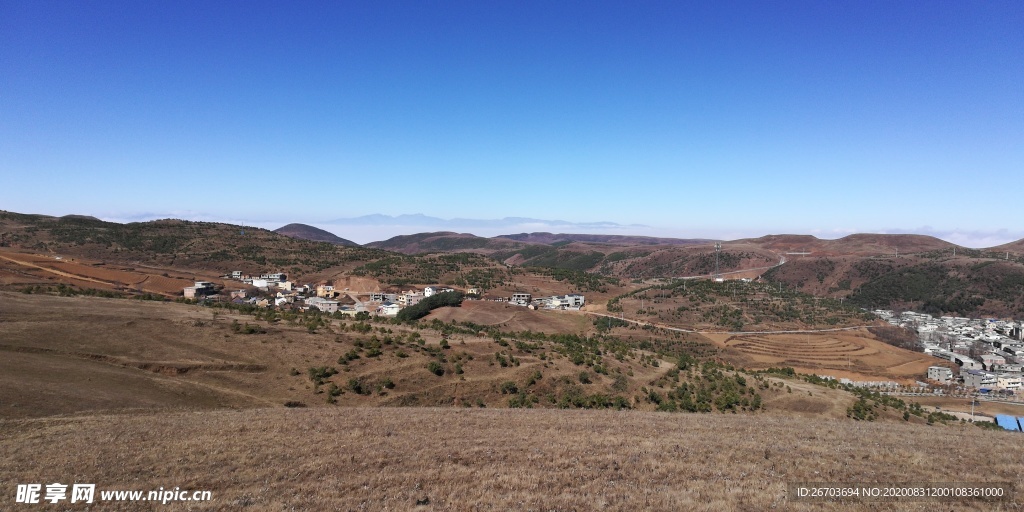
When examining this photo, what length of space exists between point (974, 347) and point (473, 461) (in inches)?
3462

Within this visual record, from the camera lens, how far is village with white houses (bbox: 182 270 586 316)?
62.7 meters

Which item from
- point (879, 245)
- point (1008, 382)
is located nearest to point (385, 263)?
point (1008, 382)

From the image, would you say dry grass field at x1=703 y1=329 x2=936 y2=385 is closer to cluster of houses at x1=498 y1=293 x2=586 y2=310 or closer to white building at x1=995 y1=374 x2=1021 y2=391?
white building at x1=995 y1=374 x2=1021 y2=391

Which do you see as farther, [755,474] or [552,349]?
[552,349]

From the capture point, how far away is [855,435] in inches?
673

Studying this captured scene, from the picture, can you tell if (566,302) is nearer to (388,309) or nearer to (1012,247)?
(388,309)

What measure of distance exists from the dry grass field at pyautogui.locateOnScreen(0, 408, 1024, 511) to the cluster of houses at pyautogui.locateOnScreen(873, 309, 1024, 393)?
51825 mm

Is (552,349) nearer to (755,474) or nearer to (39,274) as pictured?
(755,474)

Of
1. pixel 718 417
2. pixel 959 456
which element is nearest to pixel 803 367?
pixel 718 417

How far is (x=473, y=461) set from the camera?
40.4 ft

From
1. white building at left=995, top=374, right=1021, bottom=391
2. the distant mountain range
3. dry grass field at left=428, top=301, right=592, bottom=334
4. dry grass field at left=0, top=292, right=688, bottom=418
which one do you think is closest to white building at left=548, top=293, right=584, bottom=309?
dry grass field at left=428, top=301, right=592, bottom=334

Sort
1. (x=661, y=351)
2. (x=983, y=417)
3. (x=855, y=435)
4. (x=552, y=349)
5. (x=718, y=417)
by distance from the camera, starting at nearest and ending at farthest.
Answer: (x=855, y=435) < (x=718, y=417) < (x=552, y=349) < (x=983, y=417) < (x=661, y=351)

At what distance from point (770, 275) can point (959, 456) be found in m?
144

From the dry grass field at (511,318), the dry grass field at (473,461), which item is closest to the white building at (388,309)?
the dry grass field at (511,318)
